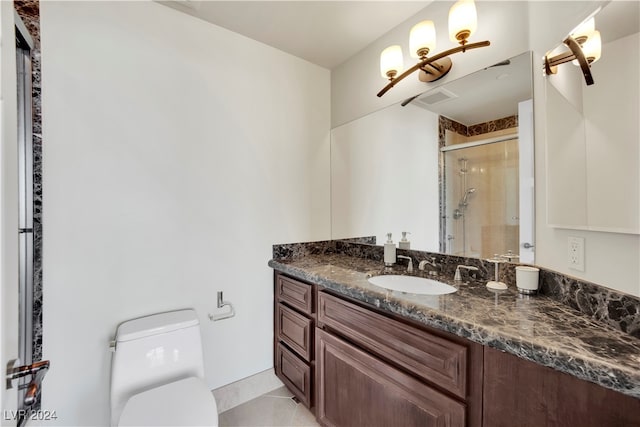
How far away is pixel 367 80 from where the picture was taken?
79.5 inches

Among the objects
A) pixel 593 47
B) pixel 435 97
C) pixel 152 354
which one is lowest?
pixel 152 354

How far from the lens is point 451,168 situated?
1.61 metres

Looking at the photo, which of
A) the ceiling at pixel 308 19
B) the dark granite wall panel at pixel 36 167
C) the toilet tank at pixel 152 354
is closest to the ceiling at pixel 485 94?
the ceiling at pixel 308 19

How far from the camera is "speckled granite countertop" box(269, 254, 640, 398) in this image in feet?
2.19

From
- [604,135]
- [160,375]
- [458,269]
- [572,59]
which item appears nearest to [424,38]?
[572,59]

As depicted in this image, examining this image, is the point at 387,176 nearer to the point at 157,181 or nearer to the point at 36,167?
the point at 157,181

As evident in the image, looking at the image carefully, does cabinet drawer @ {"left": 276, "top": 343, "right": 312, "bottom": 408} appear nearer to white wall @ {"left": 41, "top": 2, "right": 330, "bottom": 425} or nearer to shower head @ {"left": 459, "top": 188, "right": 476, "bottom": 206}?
white wall @ {"left": 41, "top": 2, "right": 330, "bottom": 425}

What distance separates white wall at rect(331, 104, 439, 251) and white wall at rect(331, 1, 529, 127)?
111 millimetres

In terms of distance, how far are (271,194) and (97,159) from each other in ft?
3.25

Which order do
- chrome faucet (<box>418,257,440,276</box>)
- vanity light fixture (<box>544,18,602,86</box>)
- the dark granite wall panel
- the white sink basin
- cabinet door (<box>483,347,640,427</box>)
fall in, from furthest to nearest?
chrome faucet (<box>418,257,440,276</box>), the white sink basin, the dark granite wall panel, vanity light fixture (<box>544,18,602,86</box>), cabinet door (<box>483,347,640,427</box>)

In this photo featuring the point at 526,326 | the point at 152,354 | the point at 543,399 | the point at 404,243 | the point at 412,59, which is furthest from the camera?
the point at 404,243

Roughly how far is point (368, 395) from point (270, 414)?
857 millimetres

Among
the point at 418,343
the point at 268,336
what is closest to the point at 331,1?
the point at 418,343

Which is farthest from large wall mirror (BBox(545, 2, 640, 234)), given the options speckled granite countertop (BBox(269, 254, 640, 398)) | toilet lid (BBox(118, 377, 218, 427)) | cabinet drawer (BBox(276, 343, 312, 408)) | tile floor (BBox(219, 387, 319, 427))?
tile floor (BBox(219, 387, 319, 427))
